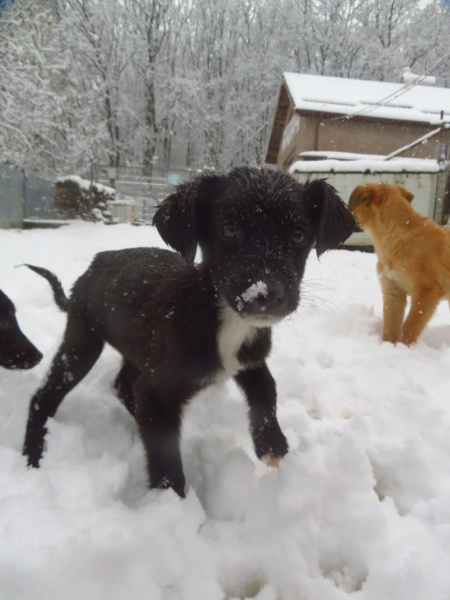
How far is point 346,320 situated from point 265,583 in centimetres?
343

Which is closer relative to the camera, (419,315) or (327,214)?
(327,214)

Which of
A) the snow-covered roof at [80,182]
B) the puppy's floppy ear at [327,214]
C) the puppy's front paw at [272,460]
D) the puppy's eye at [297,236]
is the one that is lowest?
the puppy's front paw at [272,460]

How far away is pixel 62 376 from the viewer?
2477 mm

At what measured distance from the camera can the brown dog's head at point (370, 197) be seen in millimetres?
4438

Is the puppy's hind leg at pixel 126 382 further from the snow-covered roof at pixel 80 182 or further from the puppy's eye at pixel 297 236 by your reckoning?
the snow-covered roof at pixel 80 182

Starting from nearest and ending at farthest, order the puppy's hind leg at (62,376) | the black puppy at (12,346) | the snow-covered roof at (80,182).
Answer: the puppy's hind leg at (62,376) → the black puppy at (12,346) → the snow-covered roof at (80,182)

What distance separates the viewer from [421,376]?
3211 millimetres

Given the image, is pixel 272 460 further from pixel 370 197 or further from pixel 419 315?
pixel 370 197

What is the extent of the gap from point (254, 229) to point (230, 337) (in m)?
0.54

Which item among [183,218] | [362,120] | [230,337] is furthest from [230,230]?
[362,120]

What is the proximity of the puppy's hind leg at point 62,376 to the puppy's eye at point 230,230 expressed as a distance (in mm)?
1168

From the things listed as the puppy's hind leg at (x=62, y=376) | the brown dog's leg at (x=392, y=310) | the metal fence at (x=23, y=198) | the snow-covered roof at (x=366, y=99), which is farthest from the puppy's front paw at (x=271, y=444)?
the snow-covered roof at (x=366, y=99)

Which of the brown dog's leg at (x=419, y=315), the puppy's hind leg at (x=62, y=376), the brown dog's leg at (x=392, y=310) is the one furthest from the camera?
the brown dog's leg at (x=392, y=310)

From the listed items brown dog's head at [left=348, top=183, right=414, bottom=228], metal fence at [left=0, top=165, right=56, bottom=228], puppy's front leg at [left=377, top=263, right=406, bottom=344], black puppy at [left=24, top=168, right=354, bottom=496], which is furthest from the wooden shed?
black puppy at [left=24, top=168, right=354, bottom=496]
